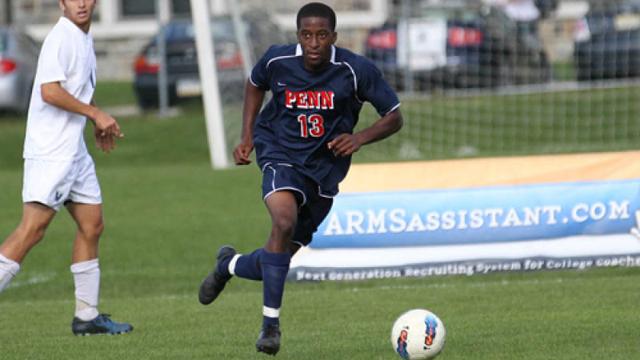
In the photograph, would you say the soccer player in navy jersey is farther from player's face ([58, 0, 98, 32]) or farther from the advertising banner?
the advertising banner

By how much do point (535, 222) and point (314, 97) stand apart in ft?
11.7

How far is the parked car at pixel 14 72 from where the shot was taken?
64.5ft

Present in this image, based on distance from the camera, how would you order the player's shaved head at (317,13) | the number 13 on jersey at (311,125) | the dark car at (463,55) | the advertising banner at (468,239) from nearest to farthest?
1. the player's shaved head at (317,13)
2. the number 13 on jersey at (311,125)
3. the advertising banner at (468,239)
4. the dark car at (463,55)

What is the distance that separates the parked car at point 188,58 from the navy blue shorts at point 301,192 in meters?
10.3

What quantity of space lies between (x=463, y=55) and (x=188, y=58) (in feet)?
19.0

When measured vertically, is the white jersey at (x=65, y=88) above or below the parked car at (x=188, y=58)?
above

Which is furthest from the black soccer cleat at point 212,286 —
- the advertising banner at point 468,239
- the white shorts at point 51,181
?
the advertising banner at point 468,239

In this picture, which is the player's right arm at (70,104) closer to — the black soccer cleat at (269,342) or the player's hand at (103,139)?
the player's hand at (103,139)

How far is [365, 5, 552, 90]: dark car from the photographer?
58.5ft

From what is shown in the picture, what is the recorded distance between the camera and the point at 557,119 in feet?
58.6

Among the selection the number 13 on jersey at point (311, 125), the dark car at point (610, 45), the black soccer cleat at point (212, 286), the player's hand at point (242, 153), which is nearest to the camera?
the number 13 on jersey at point (311, 125)

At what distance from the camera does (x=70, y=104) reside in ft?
21.2

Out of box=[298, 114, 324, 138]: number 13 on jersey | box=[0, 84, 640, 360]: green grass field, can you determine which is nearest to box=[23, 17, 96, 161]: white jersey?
box=[0, 84, 640, 360]: green grass field

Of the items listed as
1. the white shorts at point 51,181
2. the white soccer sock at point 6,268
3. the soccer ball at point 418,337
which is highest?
the white shorts at point 51,181
